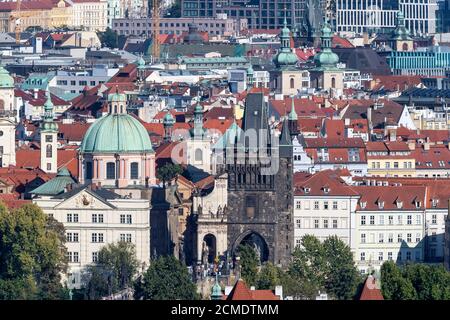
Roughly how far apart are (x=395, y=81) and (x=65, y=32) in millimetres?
47151

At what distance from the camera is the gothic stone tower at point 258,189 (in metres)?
68.0

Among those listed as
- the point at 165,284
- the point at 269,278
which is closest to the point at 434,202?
the point at 269,278

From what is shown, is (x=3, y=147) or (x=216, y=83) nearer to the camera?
(x=3, y=147)

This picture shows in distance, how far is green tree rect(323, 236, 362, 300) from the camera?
2143 inches

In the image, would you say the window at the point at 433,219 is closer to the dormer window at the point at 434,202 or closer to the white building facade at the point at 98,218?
the dormer window at the point at 434,202

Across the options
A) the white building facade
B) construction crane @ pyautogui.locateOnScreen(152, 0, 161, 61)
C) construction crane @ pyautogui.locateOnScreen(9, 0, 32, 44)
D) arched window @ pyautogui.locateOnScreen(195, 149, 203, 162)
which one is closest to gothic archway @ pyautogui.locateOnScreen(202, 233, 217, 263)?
the white building facade

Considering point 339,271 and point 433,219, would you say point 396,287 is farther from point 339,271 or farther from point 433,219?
point 433,219

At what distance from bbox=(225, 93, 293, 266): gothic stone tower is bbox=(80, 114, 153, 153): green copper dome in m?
3.25

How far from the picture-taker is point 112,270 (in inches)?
2461

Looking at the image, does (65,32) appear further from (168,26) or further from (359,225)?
(359,225)

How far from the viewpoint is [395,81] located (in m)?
141

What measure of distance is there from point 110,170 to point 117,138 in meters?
0.87
